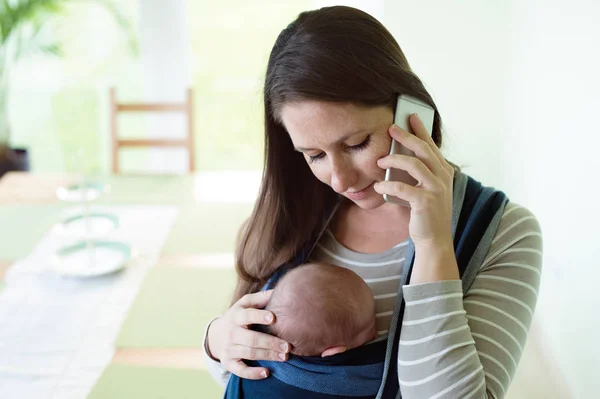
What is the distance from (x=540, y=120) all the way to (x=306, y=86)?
5.14 ft

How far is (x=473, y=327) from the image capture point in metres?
1.07

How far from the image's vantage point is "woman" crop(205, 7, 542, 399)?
1.04 metres

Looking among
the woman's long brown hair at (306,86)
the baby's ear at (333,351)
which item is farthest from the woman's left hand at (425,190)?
the baby's ear at (333,351)

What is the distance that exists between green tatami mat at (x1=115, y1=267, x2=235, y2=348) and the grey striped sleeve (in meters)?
0.89

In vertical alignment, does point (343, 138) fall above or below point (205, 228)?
above

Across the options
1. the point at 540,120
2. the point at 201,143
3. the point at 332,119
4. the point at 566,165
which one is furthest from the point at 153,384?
the point at 201,143

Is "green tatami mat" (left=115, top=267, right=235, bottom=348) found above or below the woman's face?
below

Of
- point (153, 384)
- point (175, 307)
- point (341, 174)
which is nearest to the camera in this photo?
point (341, 174)

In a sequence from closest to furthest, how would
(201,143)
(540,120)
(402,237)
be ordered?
(402,237) < (540,120) < (201,143)

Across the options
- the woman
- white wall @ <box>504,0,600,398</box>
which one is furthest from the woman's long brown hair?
white wall @ <box>504,0,600,398</box>

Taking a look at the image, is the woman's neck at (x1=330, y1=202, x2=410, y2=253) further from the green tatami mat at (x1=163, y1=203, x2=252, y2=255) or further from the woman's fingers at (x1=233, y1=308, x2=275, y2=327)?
the green tatami mat at (x1=163, y1=203, x2=252, y2=255)

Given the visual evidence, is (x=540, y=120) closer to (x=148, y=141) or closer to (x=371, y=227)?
(x=371, y=227)

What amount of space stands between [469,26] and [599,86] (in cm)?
130

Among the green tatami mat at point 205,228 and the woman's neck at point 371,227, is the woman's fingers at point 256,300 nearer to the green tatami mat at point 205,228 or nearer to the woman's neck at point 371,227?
the woman's neck at point 371,227
